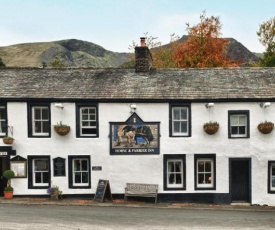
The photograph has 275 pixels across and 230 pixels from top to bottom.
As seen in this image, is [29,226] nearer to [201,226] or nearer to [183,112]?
[201,226]

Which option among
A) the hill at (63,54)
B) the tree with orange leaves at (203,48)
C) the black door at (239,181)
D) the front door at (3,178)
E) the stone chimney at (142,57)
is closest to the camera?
the black door at (239,181)

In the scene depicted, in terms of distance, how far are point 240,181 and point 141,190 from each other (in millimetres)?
5503

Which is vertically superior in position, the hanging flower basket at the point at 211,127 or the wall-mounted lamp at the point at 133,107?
the wall-mounted lamp at the point at 133,107

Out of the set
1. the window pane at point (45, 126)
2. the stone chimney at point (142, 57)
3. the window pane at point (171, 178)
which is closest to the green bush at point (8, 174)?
the window pane at point (45, 126)

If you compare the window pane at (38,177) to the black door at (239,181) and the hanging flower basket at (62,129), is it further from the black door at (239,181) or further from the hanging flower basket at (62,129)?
the black door at (239,181)

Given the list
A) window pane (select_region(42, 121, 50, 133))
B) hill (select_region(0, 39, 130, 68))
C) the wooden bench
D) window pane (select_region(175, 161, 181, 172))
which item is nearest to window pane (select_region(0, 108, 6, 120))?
window pane (select_region(42, 121, 50, 133))

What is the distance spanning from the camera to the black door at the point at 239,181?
19281 millimetres

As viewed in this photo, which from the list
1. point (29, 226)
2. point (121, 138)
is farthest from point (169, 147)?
point (29, 226)

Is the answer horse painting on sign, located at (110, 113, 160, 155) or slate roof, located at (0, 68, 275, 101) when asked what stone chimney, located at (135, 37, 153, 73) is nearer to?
slate roof, located at (0, 68, 275, 101)

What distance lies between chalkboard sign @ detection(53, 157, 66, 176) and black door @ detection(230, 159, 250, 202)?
30.4 feet

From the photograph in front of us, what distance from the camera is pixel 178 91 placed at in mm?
19531

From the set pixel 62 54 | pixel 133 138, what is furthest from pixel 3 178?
pixel 62 54

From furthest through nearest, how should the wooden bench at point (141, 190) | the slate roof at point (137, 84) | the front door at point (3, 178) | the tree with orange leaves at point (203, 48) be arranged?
the tree with orange leaves at point (203, 48) < the front door at point (3, 178) < the slate roof at point (137, 84) < the wooden bench at point (141, 190)

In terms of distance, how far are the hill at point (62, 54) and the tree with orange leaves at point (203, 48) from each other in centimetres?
8398
